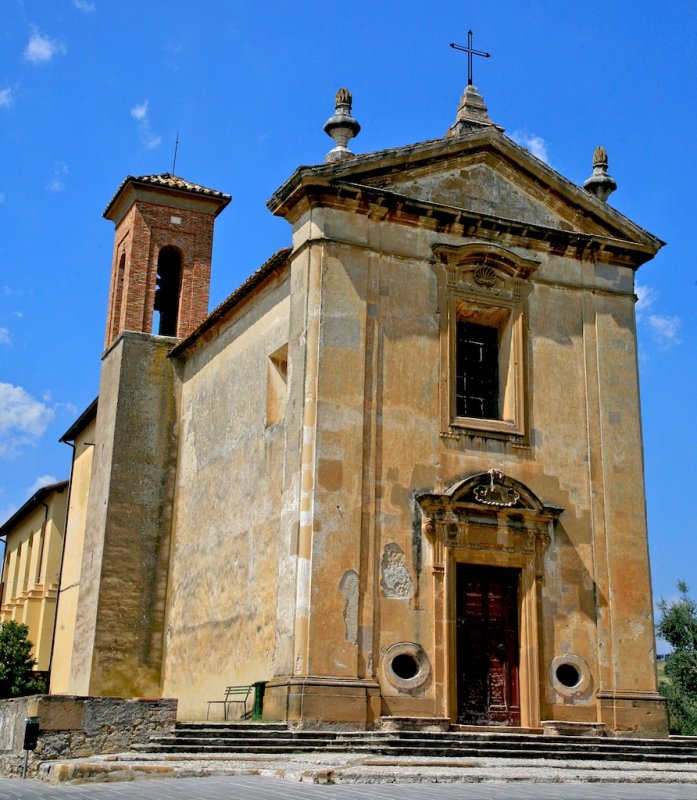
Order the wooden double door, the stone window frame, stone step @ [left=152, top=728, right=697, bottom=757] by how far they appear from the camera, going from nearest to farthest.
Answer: stone step @ [left=152, top=728, right=697, bottom=757] → the wooden double door → the stone window frame

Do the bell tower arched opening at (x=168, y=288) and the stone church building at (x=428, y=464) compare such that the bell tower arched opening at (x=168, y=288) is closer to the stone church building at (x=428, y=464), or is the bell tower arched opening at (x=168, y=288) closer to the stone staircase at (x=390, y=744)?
the stone church building at (x=428, y=464)

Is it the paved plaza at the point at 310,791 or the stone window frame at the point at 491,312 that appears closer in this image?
the paved plaza at the point at 310,791

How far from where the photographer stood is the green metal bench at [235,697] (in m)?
17.8

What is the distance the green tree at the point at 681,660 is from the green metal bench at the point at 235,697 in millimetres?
14097

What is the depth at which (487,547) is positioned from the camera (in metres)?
17.0

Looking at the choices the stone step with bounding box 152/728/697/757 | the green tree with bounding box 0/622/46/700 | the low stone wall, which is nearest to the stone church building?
the stone step with bounding box 152/728/697/757

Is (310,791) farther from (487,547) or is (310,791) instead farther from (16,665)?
(16,665)

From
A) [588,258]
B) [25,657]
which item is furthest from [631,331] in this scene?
[25,657]

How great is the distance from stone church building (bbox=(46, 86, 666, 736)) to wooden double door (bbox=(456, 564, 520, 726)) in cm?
3

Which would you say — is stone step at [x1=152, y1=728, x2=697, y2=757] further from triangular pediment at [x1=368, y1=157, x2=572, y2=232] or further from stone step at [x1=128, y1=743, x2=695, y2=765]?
triangular pediment at [x1=368, y1=157, x2=572, y2=232]

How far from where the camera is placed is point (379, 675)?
52.3 ft

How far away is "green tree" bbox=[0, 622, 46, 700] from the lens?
30.0 metres

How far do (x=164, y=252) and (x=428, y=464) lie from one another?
12.1 meters

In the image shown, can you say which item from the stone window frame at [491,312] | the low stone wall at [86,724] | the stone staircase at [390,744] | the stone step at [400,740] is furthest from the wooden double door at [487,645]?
the low stone wall at [86,724]
